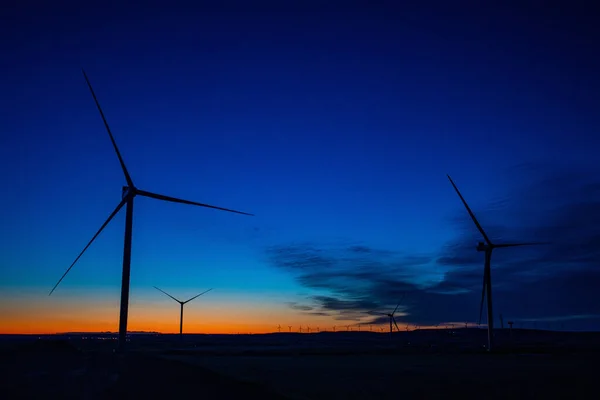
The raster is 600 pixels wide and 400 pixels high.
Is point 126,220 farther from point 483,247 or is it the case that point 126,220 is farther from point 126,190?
point 483,247

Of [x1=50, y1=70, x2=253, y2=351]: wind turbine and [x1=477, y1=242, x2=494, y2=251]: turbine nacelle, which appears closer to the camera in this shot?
[x1=50, y1=70, x2=253, y2=351]: wind turbine

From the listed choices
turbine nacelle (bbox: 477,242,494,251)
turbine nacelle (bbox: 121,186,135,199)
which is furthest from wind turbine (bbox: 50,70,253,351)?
turbine nacelle (bbox: 477,242,494,251)

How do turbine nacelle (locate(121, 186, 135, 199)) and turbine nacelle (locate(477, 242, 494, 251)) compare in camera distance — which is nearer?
turbine nacelle (locate(121, 186, 135, 199))

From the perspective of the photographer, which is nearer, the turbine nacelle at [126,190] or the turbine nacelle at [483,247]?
the turbine nacelle at [126,190]

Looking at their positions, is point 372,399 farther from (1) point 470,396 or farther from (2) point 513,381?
(2) point 513,381

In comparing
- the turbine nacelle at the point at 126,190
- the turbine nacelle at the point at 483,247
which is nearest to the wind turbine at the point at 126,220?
the turbine nacelle at the point at 126,190

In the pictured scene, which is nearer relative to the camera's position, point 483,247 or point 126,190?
point 126,190

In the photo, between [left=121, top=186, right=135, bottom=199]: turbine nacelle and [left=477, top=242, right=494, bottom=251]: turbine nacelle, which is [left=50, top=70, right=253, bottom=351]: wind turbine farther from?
[left=477, top=242, right=494, bottom=251]: turbine nacelle

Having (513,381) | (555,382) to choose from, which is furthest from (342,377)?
(555,382)

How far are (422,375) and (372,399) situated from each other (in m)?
18.1

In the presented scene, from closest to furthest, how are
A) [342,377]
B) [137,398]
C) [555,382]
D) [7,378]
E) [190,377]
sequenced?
1. [137,398]
2. [7,378]
3. [190,377]
4. [555,382]
5. [342,377]

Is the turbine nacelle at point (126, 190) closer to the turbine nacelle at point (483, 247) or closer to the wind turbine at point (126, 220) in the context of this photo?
the wind turbine at point (126, 220)

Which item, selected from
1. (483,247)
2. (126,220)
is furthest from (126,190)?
(483,247)

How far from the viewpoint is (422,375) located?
47.5 meters
